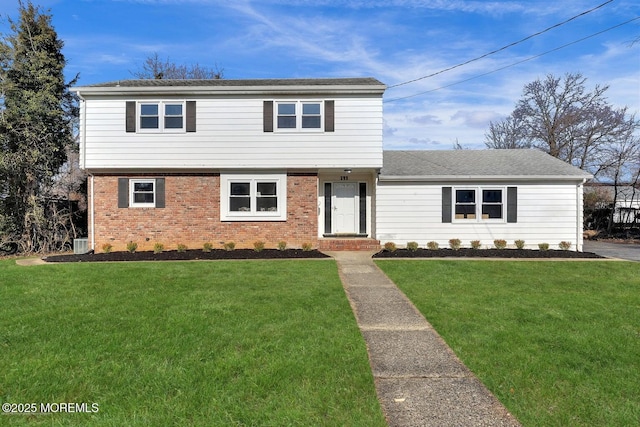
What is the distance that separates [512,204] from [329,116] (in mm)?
7360

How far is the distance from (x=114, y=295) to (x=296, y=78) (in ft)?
34.4

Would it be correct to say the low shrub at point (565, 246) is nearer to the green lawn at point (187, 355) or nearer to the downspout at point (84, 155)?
the green lawn at point (187, 355)

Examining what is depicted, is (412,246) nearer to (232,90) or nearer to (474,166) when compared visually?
(474,166)

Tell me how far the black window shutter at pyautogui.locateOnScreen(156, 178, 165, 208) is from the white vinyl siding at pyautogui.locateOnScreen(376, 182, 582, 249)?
7.68 meters

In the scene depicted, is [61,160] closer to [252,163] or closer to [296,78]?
[252,163]

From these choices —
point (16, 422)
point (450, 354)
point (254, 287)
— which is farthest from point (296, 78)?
point (16, 422)

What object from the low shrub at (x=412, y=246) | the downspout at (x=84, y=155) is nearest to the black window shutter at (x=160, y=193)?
the downspout at (x=84, y=155)

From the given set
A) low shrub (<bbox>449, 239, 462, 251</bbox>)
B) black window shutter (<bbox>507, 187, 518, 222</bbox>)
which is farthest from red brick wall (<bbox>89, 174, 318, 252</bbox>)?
black window shutter (<bbox>507, 187, 518, 222</bbox>)

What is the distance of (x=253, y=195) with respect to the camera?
13156 mm

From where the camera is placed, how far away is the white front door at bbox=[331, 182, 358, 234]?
48.4ft

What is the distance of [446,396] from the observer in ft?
10.5

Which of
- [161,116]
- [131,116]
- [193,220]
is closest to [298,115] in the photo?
[161,116]

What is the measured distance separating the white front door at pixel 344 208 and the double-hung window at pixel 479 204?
12.6 ft

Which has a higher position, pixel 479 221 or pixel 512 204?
pixel 512 204
